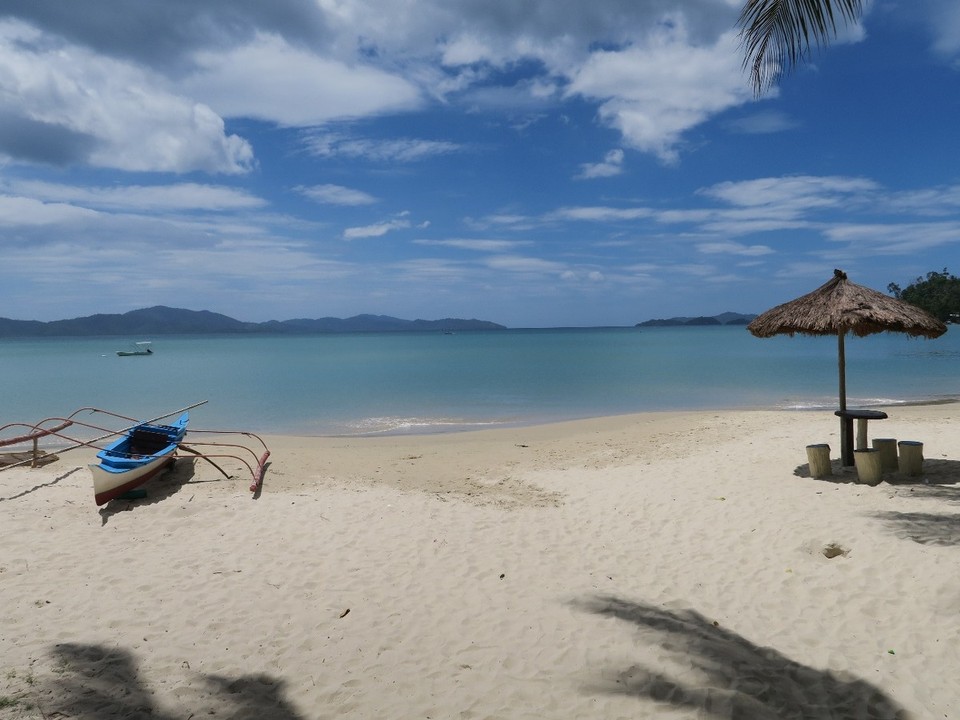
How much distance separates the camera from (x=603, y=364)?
40312mm

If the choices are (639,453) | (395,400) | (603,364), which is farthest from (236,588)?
(603,364)

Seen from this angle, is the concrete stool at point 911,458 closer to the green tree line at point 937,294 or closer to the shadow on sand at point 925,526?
the shadow on sand at point 925,526

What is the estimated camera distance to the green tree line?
72.8m

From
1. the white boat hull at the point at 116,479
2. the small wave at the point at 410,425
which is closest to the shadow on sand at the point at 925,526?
the white boat hull at the point at 116,479

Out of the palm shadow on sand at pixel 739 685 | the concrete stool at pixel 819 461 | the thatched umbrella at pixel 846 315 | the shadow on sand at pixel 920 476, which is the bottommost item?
the palm shadow on sand at pixel 739 685

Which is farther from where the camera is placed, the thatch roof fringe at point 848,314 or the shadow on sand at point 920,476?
the thatch roof fringe at point 848,314

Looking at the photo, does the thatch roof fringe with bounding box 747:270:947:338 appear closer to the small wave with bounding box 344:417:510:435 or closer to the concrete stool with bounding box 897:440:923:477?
the concrete stool with bounding box 897:440:923:477

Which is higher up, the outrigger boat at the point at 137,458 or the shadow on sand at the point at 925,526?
the outrigger boat at the point at 137,458

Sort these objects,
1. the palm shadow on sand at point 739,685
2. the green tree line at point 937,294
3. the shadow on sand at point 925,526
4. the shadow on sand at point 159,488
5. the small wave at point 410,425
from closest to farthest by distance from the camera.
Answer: the palm shadow on sand at point 739,685 < the shadow on sand at point 925,526 < the shadow on sand at point 159,488 < the small wave at point 410,425 < the green tree line at point 937,294

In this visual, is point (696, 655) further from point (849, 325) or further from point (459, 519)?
point (849, 325)

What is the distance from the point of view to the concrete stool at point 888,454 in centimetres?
771

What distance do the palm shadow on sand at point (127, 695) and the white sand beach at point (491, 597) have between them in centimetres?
2

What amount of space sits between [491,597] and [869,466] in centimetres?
502

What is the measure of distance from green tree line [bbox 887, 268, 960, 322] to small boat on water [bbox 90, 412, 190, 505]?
7594 cm
